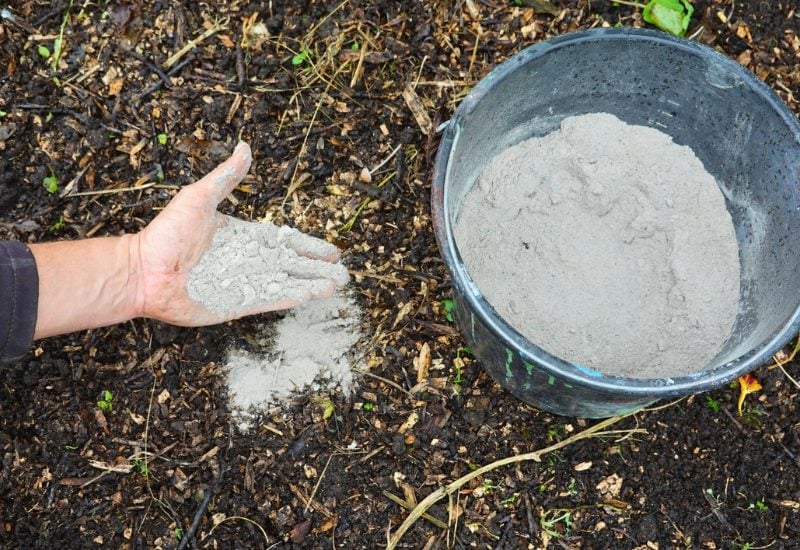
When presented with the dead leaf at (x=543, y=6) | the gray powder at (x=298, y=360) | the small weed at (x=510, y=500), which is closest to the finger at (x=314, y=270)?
the gray powder at (x=298, y=360)

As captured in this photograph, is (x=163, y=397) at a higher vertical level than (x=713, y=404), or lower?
lower

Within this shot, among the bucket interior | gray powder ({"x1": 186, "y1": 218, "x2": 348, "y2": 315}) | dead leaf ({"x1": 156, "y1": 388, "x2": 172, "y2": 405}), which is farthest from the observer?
dead leaf ({"x1": 156, "y1": 388, "x2": 172, "y2": 405})

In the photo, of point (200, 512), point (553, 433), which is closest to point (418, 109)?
point (553, 433)

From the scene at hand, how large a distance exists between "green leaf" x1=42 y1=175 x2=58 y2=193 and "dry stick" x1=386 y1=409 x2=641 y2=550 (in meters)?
1.57

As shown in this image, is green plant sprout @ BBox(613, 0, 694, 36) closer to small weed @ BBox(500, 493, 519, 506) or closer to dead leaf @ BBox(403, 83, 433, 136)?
dead leaf @ BBox(403, 83, 433, 136)

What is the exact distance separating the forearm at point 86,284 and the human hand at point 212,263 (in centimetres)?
3

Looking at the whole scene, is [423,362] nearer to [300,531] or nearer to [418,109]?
[300,531]

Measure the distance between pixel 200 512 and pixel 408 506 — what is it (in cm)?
62

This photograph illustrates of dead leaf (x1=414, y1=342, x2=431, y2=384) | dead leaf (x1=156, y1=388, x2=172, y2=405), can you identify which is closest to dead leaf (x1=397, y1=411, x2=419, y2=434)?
dead leaf (x1=414, y1=342, x2=431, y2=384)

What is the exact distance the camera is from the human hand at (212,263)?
202 cm

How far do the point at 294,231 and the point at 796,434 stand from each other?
168 centimetres

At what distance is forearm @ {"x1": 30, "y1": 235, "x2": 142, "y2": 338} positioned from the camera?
76.3 inches

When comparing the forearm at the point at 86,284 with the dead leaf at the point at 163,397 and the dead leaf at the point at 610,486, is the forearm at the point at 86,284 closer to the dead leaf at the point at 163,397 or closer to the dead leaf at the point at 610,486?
the dead leaf at the point at 163,397

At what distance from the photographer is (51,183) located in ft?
7.94
